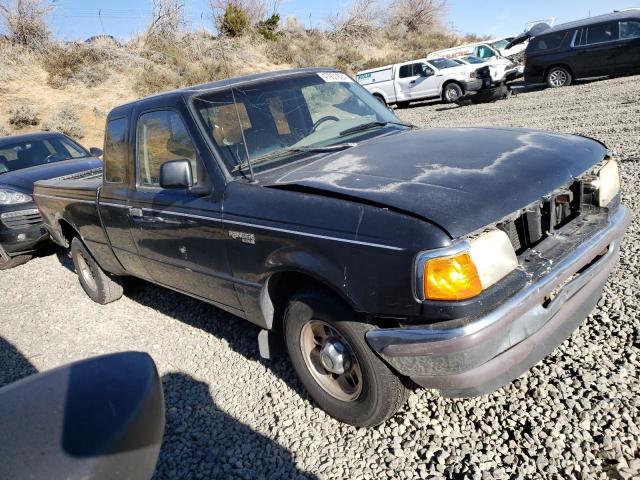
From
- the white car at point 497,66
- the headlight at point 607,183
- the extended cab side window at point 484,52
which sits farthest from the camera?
the extended cab side window at point 484,52

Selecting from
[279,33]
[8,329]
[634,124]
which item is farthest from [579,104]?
[279,33]

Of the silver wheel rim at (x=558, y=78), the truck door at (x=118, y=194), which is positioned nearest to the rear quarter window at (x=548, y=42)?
the silver wheel rim at (x=558, y=78)

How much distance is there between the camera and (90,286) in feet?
17.6

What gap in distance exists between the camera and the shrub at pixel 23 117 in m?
18.8

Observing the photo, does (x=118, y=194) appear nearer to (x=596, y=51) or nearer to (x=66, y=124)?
(x=596, y=51)

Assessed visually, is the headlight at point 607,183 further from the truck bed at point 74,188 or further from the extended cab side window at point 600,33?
the extended cab side window at point 600,33

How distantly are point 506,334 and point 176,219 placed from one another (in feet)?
7.10

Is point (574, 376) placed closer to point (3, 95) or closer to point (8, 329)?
point (8, 329)

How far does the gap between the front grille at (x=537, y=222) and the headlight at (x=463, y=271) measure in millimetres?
221

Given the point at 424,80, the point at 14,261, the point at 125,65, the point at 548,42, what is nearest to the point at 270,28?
the point at 125,65

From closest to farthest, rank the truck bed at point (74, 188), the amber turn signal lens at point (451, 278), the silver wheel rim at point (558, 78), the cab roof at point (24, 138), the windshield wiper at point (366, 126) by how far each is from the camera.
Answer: the amber turn signal lens at point (451, 278), the windshield wiper at point (366, 126), the truck bed at point (74, 188), the cab roof at point (24, 138), the silver wheel rim at point (558, 78)

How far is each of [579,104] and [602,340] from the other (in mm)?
10433

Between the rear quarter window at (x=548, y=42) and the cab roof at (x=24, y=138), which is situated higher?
the cab roof at (x=24, y=138)

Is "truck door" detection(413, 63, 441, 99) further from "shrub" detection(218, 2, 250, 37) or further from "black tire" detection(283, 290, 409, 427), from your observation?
"black tire" detection(283, 290, 409, 427)
